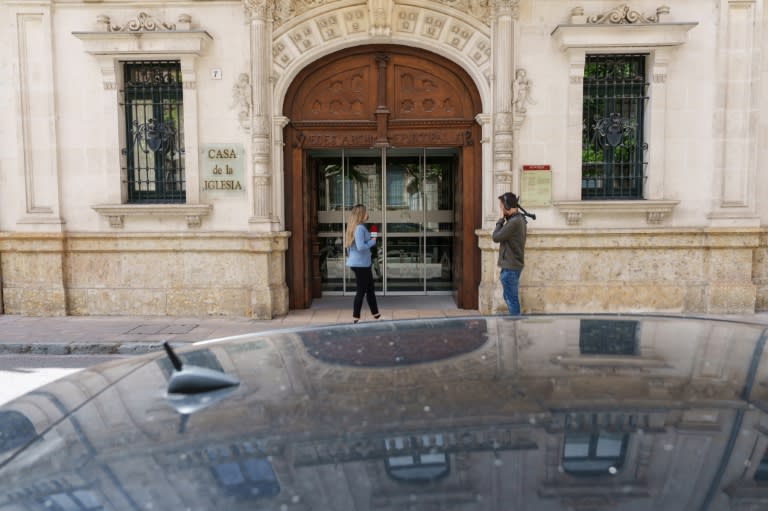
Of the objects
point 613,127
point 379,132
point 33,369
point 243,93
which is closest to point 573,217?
point 613,127

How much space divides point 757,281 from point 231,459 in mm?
10294

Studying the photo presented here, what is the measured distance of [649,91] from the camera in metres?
9.16

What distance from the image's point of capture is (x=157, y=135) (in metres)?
9.39

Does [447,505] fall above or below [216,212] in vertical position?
below

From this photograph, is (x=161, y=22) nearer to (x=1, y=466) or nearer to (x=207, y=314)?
(x=207, y=314)

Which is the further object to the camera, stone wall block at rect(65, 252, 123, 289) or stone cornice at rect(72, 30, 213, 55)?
stone wall block at rect(65, 252, 123, 289)

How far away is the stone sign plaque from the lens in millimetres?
9172

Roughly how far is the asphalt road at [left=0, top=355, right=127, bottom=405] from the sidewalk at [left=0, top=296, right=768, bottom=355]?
0.20 m

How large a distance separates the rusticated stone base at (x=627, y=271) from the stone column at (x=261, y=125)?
11.4 feet

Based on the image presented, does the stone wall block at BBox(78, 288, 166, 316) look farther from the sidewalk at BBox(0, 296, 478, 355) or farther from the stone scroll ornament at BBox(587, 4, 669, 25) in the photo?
the stone scroll ornament at BBox(587, 4, 669, 25)

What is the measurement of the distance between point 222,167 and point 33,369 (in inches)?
158

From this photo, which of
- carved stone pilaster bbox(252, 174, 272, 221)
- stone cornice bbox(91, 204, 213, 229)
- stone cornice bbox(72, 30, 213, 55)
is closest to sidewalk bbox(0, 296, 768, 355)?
stone cornice bbox(91, 204, 213, 229)

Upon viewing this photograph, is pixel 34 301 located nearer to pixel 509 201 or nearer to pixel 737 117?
pixel 509 201

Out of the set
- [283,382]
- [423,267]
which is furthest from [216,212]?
[283,382]
